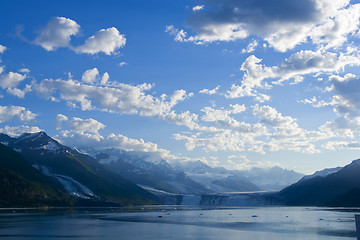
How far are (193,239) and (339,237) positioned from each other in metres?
36.3

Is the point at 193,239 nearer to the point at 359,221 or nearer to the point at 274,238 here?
the point at 274,238

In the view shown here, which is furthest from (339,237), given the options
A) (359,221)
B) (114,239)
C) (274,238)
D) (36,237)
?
(36,237)

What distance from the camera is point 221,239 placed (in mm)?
95875

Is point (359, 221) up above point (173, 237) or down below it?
above

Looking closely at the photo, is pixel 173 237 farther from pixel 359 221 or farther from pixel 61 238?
pixel 359 221

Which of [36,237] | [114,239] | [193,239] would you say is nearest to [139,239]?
[114,239]

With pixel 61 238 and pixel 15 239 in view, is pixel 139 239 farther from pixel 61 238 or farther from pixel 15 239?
pixel 15 239

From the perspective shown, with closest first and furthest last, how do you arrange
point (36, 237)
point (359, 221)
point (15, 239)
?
point (359, 221) < point (15, 239) < point (36, 237)

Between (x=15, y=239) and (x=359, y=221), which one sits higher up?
(x=359, y=221)

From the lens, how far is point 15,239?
9475 centimetres

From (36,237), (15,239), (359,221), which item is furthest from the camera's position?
(36,237)

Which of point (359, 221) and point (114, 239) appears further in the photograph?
point (114, 239)

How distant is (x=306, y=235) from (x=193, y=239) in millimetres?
31082

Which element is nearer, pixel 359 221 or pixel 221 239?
pixel 359 221
